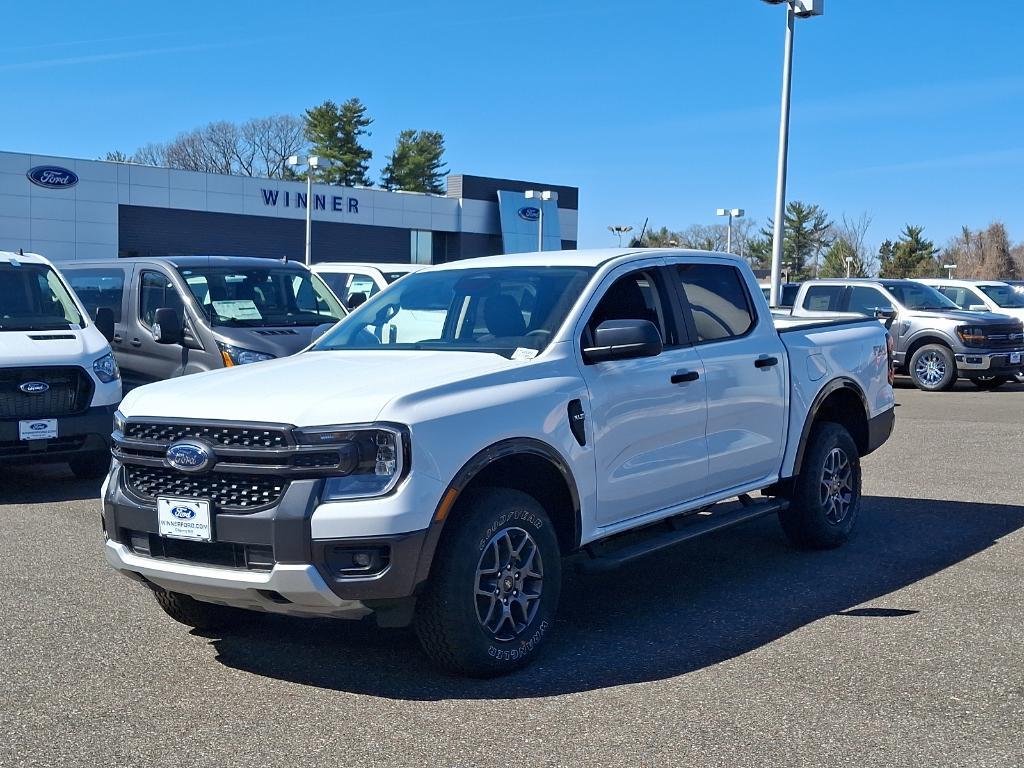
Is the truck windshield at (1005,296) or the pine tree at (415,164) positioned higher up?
the pine tree at (415,164)

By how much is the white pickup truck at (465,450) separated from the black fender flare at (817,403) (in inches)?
8.4

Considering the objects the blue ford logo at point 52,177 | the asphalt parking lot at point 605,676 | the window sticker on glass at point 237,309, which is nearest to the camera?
the asphalt parking lot at point 605,676

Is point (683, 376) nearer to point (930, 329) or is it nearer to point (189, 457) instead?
point (189, 457)

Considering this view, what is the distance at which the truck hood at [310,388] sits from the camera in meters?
4.79

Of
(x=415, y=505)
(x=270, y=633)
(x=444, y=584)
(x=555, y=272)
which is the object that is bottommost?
(x=270, y=633)

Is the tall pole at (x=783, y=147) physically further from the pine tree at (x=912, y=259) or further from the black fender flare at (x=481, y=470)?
the pine tree at (x=912, y=259)

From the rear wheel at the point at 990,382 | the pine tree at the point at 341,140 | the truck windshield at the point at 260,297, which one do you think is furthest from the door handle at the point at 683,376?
the pine tree at the point at 341,140

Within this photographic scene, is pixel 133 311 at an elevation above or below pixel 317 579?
above

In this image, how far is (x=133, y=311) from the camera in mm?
12133

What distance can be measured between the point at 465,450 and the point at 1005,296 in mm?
21200

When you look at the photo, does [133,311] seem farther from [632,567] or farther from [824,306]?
[824,306]

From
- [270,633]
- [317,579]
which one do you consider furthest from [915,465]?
→ [317,579]

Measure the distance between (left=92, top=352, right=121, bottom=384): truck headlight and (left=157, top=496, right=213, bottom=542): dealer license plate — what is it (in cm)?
538

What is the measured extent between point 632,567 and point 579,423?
6.85ft
